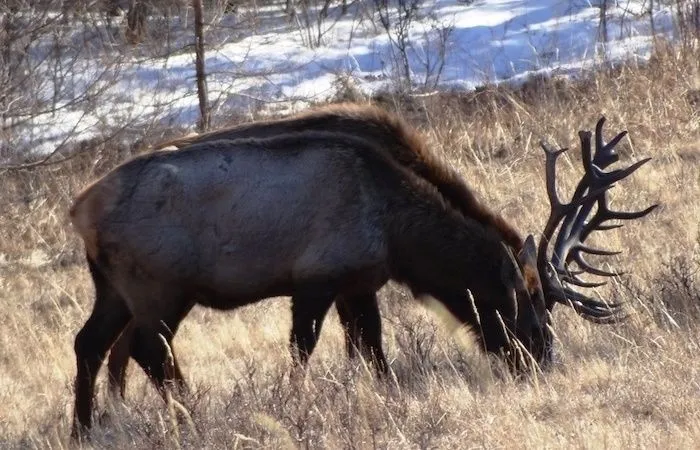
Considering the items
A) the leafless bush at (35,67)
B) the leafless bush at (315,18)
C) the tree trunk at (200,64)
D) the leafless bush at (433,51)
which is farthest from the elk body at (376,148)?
the leafless bush at (315,18)

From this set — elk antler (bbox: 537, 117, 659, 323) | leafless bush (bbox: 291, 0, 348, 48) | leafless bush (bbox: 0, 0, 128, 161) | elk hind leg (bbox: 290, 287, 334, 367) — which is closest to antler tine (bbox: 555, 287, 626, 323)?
elk antler (bbox: 537, 117, 659, 323)

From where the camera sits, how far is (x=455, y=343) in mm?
8023

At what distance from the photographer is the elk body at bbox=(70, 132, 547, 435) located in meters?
7.33

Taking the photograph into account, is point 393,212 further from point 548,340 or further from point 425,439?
point 425,439

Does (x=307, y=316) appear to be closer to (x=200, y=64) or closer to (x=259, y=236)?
(x=259, y=236)

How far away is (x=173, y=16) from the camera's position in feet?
64.0

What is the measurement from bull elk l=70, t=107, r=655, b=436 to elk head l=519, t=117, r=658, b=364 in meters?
0.02

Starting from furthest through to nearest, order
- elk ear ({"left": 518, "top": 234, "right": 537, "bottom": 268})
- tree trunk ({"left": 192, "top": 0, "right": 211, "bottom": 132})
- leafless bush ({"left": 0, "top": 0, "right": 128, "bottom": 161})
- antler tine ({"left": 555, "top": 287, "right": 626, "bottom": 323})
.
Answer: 1. tree trunk ({"left": 192, "top": 0, "right": 211, "bottom": 132})
2. leafless bush ({"left": 0, "top": 0, "right": 128, "bottom": 161})
3. antler tine ({"left": 555, "top": 287, "right": 626, "bottom": 323})
4. elk ear ({"left": 518, "top": 234, "right": 537, "bottom": 268})

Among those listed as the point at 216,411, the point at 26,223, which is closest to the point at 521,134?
the point at 26,223

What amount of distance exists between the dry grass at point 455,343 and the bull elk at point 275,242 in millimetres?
341

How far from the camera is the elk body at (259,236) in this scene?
24.0 ft

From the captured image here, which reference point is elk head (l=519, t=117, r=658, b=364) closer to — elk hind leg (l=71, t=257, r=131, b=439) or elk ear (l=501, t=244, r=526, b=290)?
elk ear (l=501, t=244, r=526, b=290)

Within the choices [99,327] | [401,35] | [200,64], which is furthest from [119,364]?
[401,35]

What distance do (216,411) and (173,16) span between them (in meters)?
13.6
